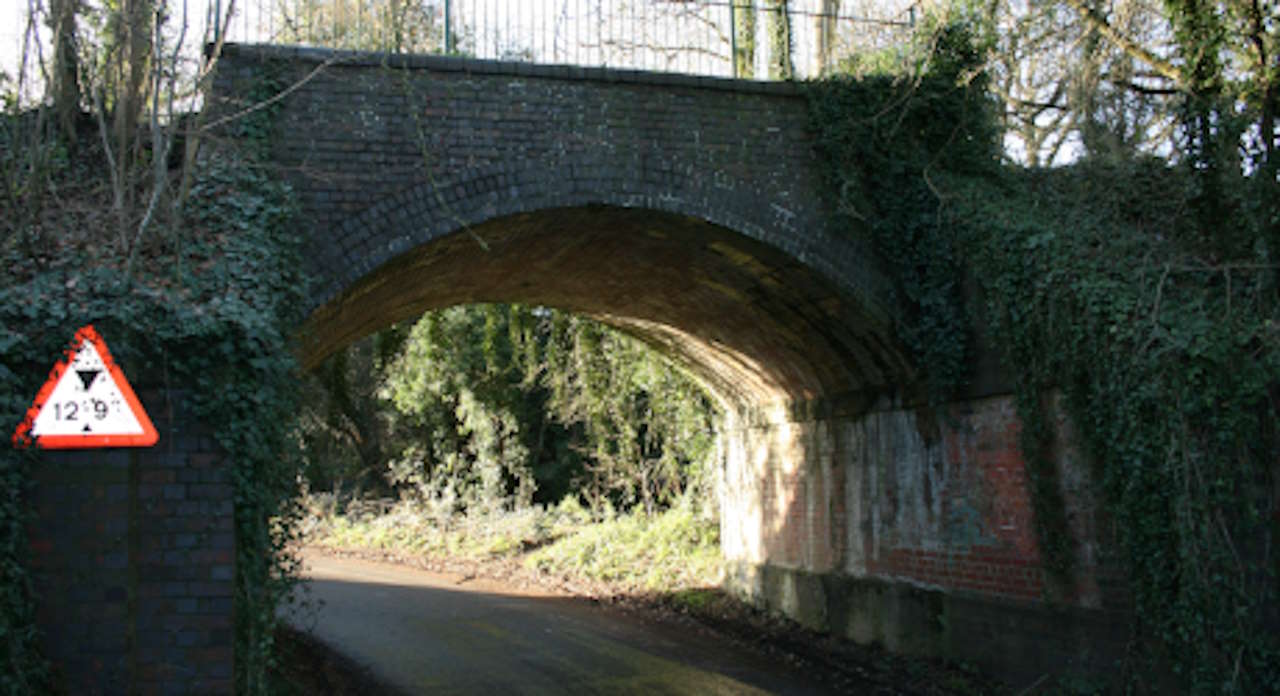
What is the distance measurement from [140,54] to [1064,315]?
7158mm

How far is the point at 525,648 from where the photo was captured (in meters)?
10.4

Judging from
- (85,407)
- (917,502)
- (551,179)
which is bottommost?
(917,502)

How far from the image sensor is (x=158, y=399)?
588 centimetres

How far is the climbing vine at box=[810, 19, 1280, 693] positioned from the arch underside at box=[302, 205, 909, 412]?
0.90 metres

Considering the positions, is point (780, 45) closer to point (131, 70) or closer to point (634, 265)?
point (634, 265)

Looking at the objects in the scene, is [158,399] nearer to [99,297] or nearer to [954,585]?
[99,297]

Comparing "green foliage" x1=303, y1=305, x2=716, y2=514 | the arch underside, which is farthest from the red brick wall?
"green foliage" x1=303, y1=305, x2=716, y2=514

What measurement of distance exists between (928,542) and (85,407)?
7.37m

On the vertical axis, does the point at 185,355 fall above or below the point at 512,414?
above

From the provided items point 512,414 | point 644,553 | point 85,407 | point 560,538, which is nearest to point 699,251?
point 85,407

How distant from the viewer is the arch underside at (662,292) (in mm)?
9172

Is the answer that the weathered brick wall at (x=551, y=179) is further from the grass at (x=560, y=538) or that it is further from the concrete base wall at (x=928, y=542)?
the grass at (x=560, y=538)

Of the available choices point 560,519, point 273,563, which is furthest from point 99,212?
point 560,519

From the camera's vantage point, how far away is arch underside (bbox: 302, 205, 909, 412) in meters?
9.17
